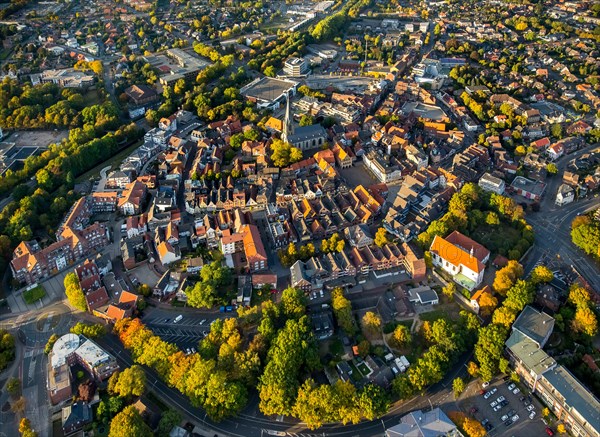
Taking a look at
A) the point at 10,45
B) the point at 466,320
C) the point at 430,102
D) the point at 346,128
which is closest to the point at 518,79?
the point at 430,102

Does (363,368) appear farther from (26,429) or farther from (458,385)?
(26,429)

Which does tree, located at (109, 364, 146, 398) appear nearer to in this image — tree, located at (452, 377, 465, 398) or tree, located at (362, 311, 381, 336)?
tree, located at (362, 311, 381, 336)

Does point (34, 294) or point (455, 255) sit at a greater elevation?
point (455, 255)

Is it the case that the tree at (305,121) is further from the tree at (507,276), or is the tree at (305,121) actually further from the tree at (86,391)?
the tree at (86,391)

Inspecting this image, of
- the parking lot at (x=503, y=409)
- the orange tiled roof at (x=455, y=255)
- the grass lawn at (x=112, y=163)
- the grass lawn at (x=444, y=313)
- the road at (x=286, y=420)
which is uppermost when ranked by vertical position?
the orange tiled roof at (x=455, y=255)

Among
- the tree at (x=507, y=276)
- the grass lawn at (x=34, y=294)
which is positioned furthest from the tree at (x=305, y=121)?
the grass lawn at (x=34, y=294)

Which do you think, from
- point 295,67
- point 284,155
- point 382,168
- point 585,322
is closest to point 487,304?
point 585,322

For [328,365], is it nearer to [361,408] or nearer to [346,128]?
[361,408]
